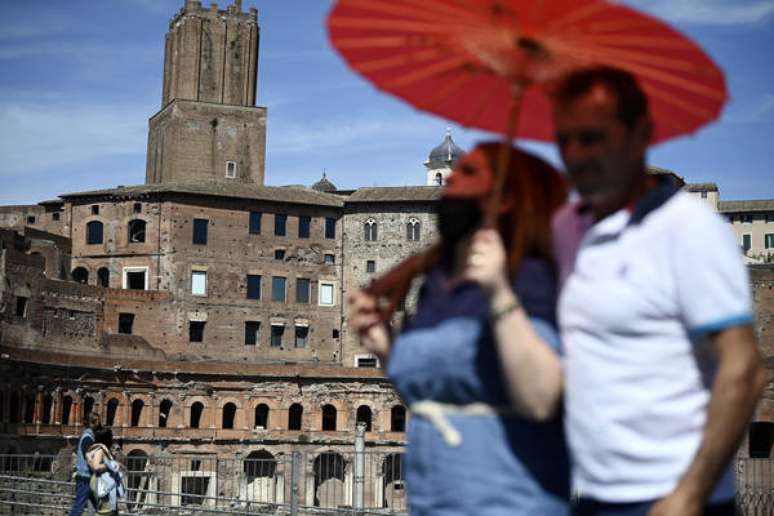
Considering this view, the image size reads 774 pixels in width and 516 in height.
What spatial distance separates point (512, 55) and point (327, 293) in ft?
155

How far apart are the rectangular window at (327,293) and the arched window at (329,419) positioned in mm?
4840

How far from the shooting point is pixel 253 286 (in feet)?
160

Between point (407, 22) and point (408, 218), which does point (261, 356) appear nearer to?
point (408, 218)

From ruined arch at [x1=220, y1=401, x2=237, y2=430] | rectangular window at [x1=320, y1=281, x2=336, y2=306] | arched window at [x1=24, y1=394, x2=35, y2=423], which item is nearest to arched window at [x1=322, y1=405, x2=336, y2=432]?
ruined arch at [x1=220, y1=401, x2=237, y2=430]

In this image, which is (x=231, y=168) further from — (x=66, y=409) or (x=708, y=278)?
(x=708, y=278)

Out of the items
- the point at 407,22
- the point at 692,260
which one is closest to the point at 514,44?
the point at 407,22

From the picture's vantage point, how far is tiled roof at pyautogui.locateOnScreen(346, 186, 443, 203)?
165 feet

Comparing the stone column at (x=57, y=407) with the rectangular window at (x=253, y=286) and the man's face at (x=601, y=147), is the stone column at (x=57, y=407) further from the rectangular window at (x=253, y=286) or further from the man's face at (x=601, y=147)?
the man's face at (x=601, y=147)

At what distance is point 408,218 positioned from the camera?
50531 mm

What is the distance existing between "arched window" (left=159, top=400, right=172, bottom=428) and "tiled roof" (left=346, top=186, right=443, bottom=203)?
40.4ft

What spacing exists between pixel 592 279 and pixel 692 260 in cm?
28

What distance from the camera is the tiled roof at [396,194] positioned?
5044cm

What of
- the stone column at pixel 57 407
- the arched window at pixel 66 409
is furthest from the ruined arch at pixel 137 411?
the stone column at pixel 57 407

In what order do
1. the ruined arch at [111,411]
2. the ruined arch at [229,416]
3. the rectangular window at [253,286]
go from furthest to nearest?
the rectangular window at [253,286] < the ruined arch at [229,416] < the ruined arch at [111,411]
